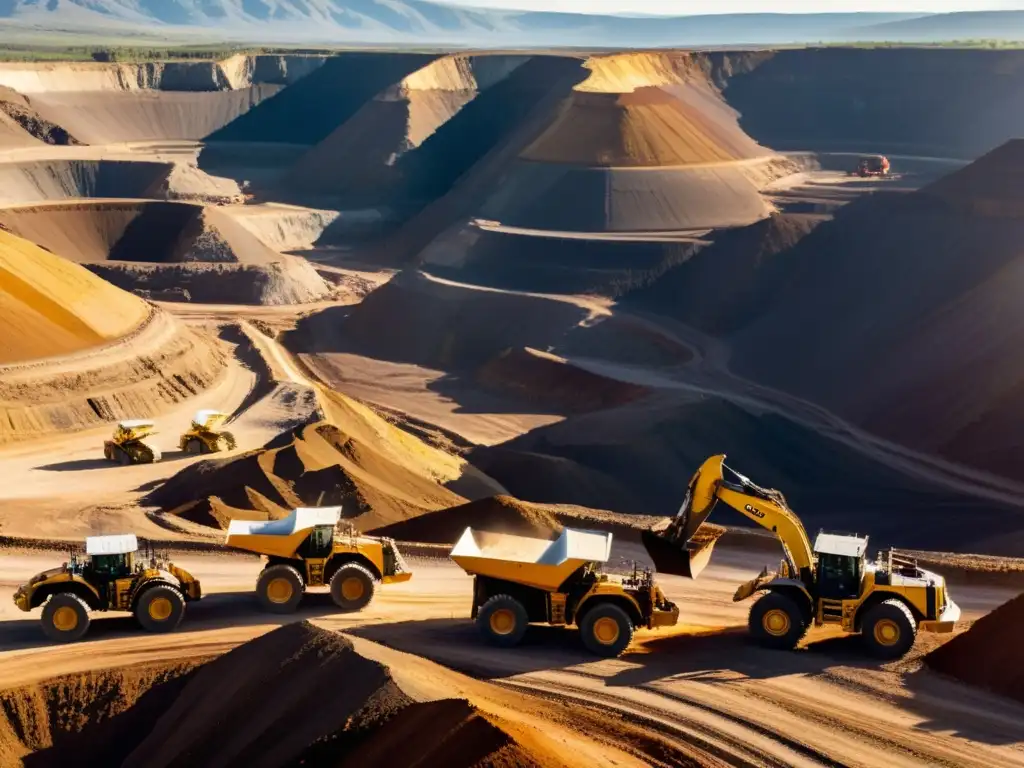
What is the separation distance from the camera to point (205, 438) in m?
38.2

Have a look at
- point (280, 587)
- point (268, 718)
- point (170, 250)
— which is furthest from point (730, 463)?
point (170, 250)

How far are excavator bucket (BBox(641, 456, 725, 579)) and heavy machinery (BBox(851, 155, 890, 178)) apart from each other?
73788mm

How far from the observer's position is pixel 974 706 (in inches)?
711

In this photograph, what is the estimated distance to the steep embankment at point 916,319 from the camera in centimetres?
4638

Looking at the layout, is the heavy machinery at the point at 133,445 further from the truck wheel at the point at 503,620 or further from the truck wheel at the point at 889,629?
the truck wheel at the point at 889,629

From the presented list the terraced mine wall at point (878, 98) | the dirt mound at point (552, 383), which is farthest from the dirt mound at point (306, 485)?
the terraced mine wall at point (878, 98)

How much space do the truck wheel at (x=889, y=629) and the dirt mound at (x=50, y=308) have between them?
31.8 m

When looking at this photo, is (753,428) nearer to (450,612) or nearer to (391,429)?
(391,429)

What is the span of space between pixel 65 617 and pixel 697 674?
959 centimetres

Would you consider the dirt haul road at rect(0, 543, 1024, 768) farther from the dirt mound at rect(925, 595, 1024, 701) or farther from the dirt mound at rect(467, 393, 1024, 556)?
the dirt mound at rect(467, 393, 1024, 556)

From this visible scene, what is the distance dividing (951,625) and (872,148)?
8858cm

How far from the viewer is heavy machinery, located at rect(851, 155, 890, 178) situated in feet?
293

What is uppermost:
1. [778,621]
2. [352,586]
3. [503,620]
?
[778,621]

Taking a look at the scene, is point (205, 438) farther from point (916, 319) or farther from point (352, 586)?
point (916, 319)
